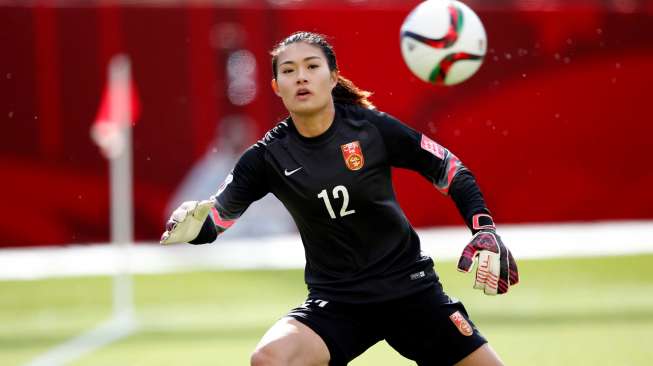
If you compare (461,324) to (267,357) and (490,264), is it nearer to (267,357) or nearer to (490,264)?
(490,264)

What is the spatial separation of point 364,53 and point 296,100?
32.3 feet

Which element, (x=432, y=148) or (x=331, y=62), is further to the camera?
(x=331, y=62)

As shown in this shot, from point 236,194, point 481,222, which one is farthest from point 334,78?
point 481,222

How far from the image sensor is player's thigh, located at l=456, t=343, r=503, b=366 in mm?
5363

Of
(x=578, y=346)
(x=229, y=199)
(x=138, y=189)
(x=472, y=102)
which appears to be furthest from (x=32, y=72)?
(x=229, y=199)

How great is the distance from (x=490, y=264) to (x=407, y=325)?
62 cm

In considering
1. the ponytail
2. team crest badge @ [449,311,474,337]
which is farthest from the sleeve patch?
team crest badge @ [449,311,474,337]

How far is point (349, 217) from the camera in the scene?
5.44m

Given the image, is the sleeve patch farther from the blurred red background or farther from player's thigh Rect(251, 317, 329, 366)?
the blurred red background

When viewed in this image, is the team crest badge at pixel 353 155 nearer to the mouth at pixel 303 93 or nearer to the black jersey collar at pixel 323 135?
the black jersey collar at pixel 323 135

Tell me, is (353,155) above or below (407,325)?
above

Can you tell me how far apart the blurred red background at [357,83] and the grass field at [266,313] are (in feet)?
6.29

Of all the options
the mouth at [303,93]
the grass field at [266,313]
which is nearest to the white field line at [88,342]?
the grass field at [266,313]

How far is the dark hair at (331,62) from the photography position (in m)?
5.64
